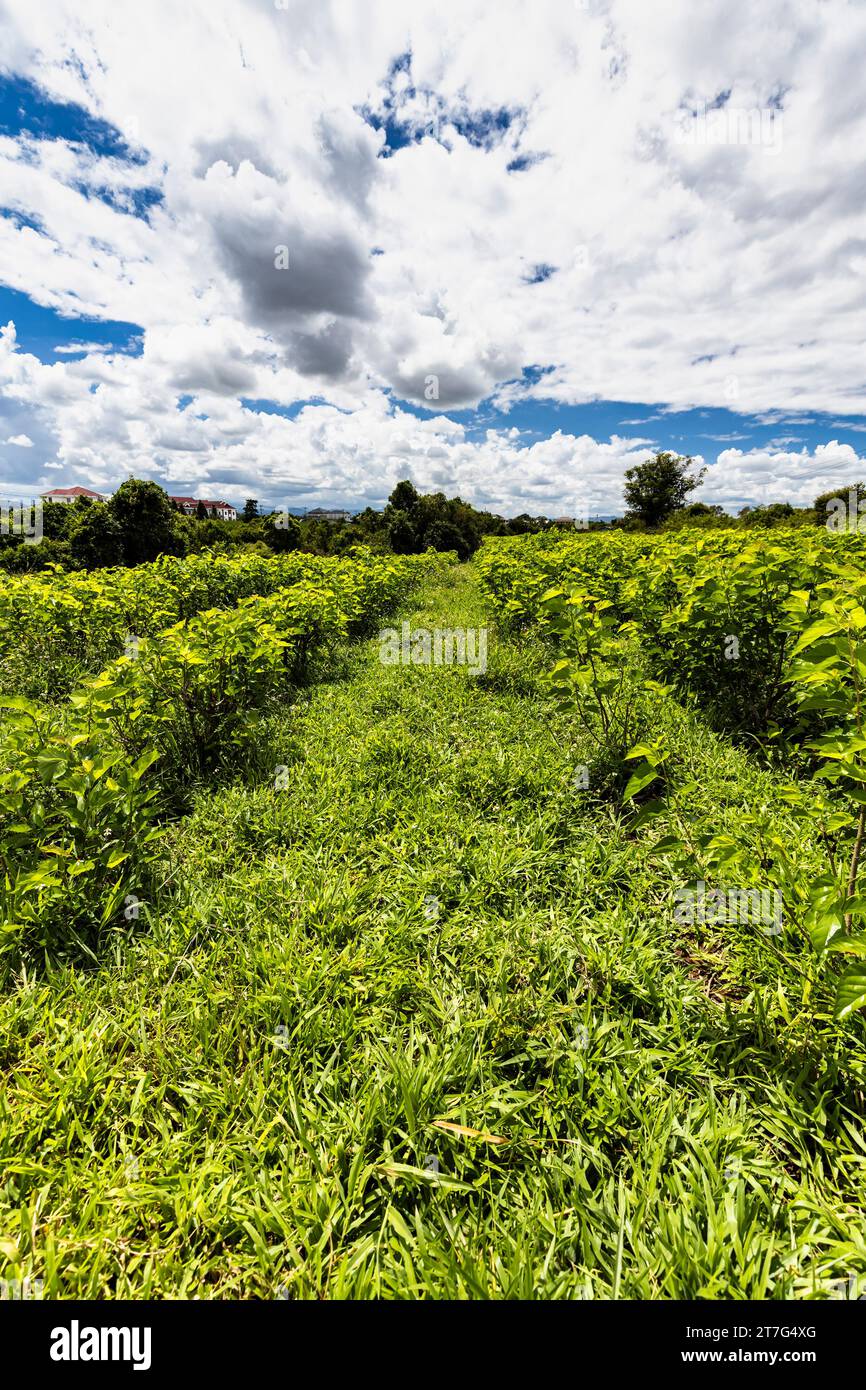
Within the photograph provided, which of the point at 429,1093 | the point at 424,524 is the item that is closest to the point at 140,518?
the point at 424,524

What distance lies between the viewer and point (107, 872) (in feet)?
8.38

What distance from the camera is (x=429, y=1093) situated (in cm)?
171

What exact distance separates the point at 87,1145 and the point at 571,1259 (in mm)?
1525

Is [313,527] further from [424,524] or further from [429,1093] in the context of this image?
[429,1093]

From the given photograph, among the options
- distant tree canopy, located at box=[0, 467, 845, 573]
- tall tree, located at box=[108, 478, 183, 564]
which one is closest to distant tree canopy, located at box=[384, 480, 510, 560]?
distant tree canopy, located at box=[0, 467, 845, 573]

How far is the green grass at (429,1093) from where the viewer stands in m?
1.34

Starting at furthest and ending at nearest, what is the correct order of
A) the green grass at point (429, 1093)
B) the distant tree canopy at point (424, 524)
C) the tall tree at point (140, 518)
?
the distant tree canopy at point (424, 524) < the tall tree at point (140, 518) < the green grass at point (429, 1093)

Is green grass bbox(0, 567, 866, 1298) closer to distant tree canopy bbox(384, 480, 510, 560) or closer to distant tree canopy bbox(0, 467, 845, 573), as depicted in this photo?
distant tree canopy bbox(0, 467, 845, 573)

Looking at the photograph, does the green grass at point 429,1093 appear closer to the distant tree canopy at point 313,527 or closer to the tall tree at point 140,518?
the distant tree canopy at point 313,527

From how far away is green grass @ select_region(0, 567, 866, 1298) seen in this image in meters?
1.34

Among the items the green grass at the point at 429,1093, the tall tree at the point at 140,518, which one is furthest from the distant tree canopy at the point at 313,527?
the green grass at the point at 429,1093
